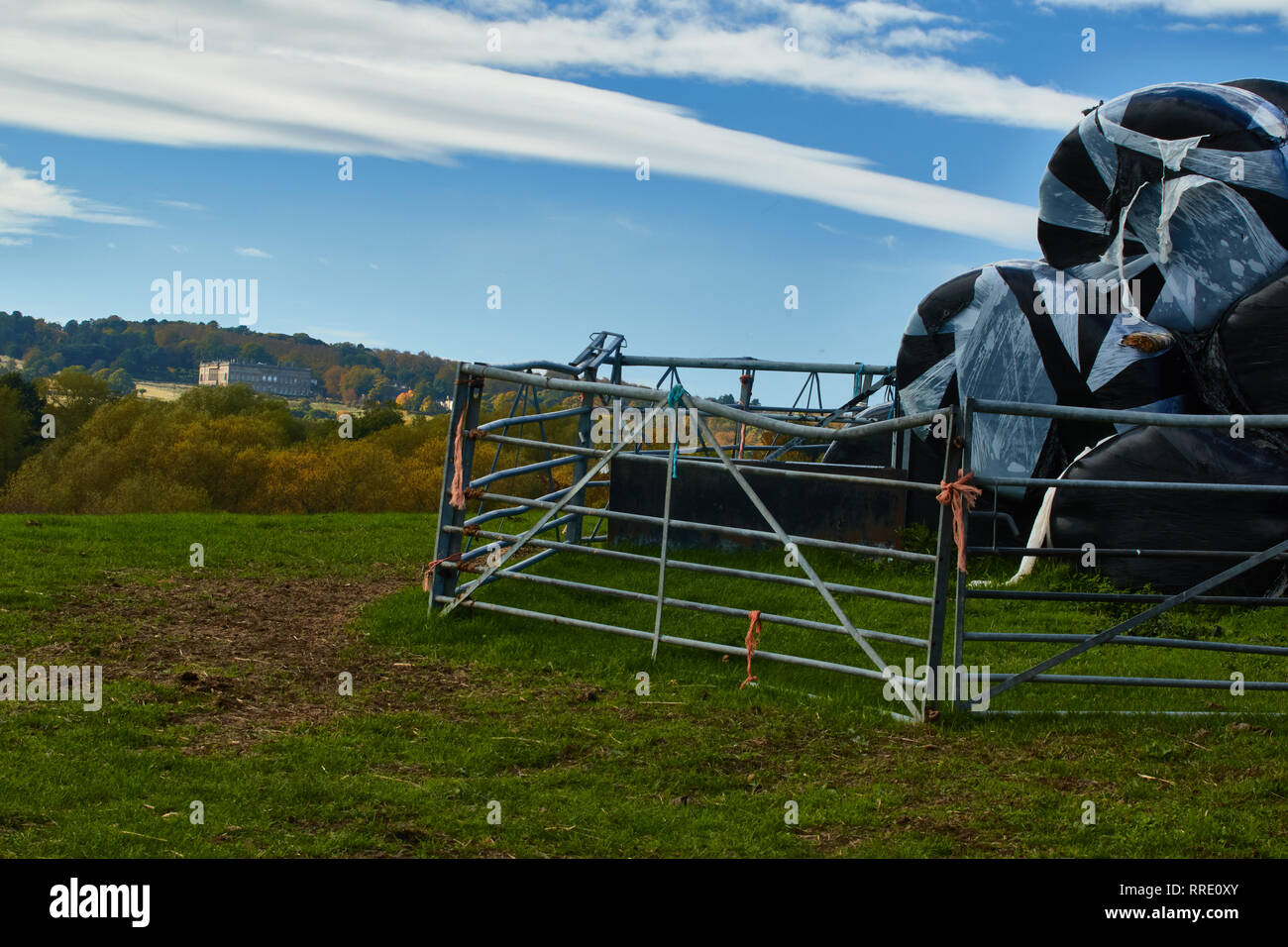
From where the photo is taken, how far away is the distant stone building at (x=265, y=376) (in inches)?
2035

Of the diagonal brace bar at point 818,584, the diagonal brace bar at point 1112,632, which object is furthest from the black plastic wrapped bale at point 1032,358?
the diagonal brace bar at point 1112,632

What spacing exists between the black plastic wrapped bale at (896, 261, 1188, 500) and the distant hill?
4088cm

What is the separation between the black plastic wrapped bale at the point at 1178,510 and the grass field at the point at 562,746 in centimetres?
106

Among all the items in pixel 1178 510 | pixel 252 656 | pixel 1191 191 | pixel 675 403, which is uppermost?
pixel 1191 191

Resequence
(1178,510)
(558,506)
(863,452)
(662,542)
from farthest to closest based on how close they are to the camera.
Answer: (863,452), (1178,510), (662,542), (558,506)

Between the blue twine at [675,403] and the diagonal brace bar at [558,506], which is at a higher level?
the blue twine at [675,403]

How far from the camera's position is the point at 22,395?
44.3 metres

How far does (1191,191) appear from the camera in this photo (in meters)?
10.9

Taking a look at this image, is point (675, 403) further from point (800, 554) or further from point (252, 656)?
point (252, 656)

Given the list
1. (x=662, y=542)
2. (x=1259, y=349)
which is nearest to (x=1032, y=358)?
(x=1259, y=349)

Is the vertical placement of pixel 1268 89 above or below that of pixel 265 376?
above

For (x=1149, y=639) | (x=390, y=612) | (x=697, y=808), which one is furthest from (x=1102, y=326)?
(x=697, y=808)

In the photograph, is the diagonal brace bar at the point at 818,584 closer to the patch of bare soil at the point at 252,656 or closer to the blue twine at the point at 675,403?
the blue twine at the point at 675,403

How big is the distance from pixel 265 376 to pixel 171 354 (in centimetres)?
1274
